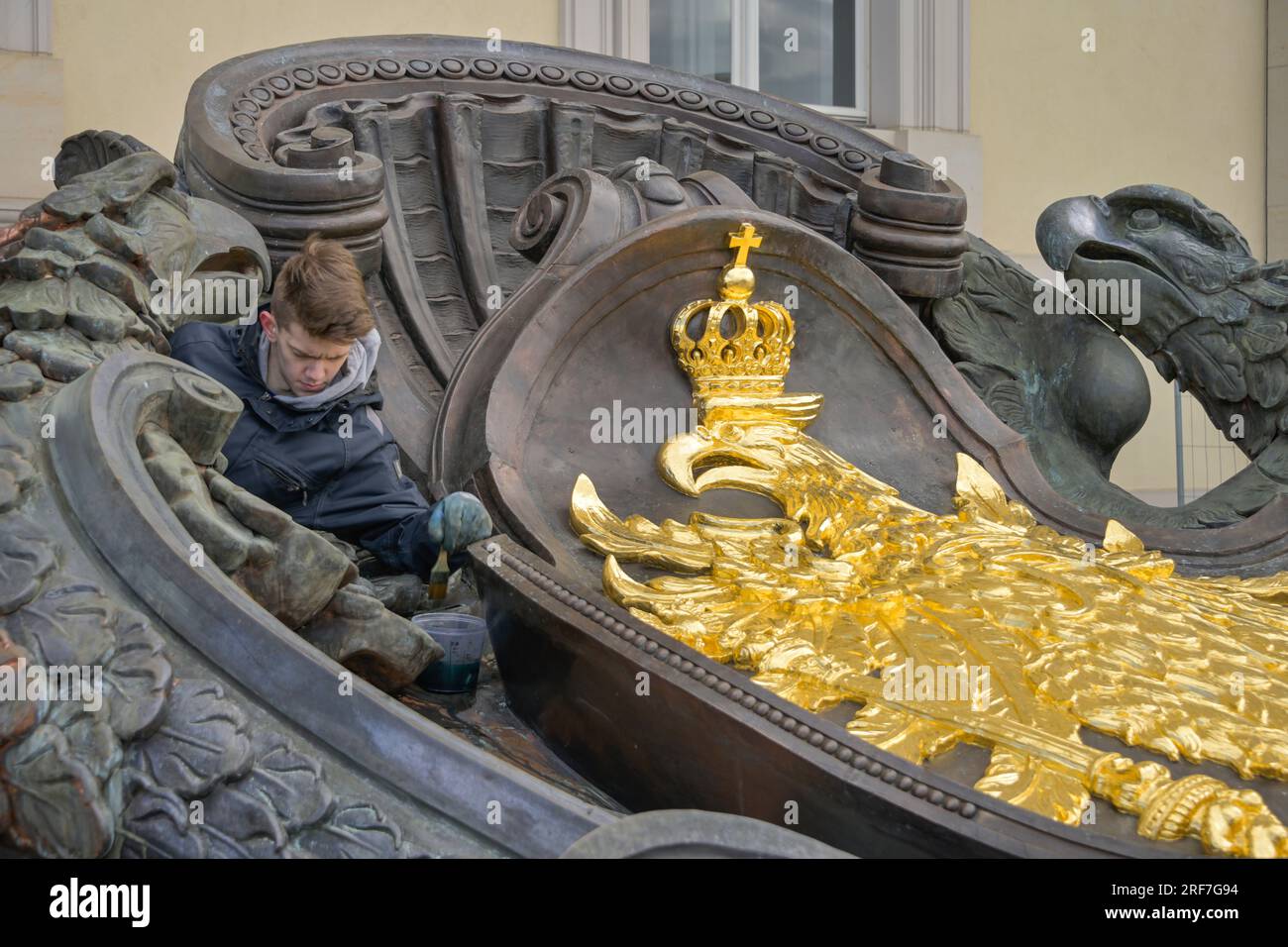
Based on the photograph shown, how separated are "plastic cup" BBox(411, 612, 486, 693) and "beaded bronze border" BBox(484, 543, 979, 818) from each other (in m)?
0.12

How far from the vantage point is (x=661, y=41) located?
23.6 ft

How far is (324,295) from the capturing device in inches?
84.0

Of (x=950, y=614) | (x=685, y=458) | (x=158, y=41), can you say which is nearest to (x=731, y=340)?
(x=685, y=458)

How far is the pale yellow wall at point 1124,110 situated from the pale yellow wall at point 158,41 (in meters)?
3.03

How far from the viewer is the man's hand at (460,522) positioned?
2.21m

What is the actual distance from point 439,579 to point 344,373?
0.35 metres

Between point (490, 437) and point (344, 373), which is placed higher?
point (344, 373)

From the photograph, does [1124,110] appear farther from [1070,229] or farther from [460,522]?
[460,522]

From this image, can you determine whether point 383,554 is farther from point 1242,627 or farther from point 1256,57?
point 1256,57

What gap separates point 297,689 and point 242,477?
0.77 meters

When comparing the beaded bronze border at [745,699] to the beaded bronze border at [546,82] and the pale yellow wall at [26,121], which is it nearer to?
the beaded bronze border at [546,82]

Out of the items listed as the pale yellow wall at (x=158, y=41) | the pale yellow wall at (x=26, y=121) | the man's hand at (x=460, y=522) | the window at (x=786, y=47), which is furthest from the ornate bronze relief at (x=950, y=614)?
the window at (x=786, y=47)

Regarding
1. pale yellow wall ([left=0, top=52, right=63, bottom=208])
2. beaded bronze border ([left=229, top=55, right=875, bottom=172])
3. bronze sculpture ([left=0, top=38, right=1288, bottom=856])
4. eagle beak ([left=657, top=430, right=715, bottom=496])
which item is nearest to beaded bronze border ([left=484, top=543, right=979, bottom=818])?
bronze sculpture ([left=0, top=38, right=1288, bottom=856])

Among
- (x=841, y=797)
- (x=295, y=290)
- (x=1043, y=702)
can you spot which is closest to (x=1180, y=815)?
(x=1043, y=702)
